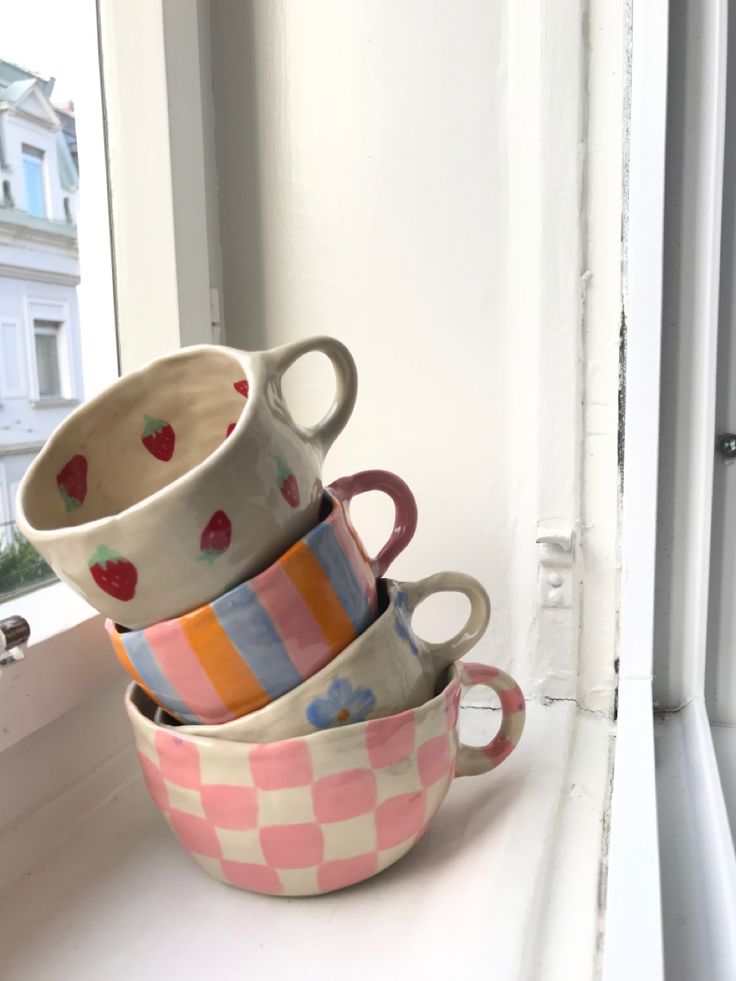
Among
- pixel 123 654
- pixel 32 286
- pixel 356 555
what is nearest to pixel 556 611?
pixel 356 555

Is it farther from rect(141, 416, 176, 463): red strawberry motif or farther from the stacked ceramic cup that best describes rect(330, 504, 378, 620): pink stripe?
→ rect(141, 416, 176, 463): red strawberry motif

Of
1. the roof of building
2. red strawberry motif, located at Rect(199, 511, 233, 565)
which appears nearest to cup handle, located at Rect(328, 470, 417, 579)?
red strawberry motif, located at Rect(199, 511, 233, 565)

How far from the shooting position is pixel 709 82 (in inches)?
20.8

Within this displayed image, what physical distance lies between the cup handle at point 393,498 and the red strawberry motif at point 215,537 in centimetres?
14

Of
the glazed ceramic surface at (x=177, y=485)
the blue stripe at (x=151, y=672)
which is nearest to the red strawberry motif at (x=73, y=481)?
the glazed ceramic surface at (x=177, y=485)

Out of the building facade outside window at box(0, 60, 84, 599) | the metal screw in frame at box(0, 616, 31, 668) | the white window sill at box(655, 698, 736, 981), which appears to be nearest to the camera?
the white window sill at box(655, 698, 736, 981)

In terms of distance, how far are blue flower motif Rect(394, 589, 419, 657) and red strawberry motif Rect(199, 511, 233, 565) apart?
4.7 inches

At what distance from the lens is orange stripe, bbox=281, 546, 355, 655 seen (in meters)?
0.42

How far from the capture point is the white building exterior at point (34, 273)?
607mm

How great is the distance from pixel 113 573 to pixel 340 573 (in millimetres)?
116

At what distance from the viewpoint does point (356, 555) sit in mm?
461

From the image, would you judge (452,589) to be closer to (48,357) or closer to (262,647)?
(262,647)

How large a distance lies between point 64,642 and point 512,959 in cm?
32

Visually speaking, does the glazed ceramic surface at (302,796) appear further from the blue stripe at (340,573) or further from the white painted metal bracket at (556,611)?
the white painted metal bracket at (556,611)
